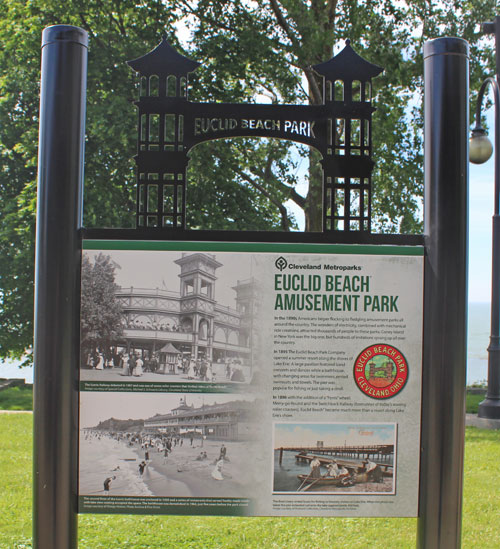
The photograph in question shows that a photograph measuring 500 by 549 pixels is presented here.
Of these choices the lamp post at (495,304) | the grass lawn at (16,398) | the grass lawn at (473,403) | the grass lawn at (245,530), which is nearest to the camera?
the grass lawn at (245,530)

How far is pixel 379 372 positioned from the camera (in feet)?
9.25

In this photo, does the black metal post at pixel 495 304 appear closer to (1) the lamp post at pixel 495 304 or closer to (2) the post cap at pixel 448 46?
(1) the lamp post at pixel 495 304

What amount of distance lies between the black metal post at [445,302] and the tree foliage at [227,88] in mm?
10926

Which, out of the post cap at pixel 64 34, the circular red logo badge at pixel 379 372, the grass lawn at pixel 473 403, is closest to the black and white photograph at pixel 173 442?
the circular red logo badge at pixel 379 372

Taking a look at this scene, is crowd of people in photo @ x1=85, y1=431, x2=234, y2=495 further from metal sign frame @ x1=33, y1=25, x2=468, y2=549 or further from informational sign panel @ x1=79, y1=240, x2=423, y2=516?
metal sign frame @ x1=33, y1=25, x2=468, y2=549

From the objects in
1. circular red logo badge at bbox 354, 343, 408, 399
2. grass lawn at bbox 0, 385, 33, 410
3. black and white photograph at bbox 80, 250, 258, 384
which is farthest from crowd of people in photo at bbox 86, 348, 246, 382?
grass lawn at bbox 0, 385, 33, 410

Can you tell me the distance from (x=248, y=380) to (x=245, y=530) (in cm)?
255

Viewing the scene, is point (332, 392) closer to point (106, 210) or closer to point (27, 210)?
point (106, 210)

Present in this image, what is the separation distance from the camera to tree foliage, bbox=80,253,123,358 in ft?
9.25

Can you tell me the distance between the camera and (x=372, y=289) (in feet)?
9.31

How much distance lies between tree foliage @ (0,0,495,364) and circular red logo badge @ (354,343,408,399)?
1109 cm

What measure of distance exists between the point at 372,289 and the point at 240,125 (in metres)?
0.98

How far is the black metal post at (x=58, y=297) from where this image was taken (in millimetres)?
2738

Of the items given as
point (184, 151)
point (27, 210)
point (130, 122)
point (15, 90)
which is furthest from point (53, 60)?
point (15, 90)
